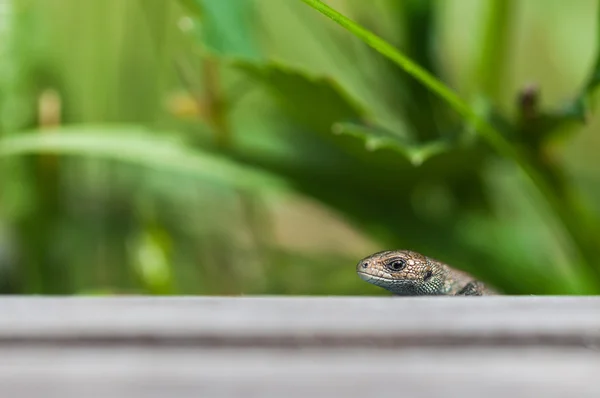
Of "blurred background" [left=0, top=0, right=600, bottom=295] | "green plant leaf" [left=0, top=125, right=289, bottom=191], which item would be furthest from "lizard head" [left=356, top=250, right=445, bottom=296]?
"green plant leaf" [left=0, top=125, right=289, bottom=191]

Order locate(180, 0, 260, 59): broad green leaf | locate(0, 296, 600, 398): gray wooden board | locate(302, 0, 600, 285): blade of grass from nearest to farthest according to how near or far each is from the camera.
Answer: locate(0, 296, 600, 398): gray wooden board → locate(302, 0, 600, 285): blade of grass → locate(180, 0, 260, 59): broad green leaf

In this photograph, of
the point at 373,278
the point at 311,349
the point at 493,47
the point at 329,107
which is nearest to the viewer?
the point at 311,349

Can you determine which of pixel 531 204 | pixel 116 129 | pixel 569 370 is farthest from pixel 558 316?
pixel 531 204

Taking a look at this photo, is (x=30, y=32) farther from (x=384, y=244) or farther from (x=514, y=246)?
(x=514, y=246)

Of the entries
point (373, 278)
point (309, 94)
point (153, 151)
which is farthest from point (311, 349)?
point (153, 151)

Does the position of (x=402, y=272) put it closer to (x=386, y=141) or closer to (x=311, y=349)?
(x=386, y=141)

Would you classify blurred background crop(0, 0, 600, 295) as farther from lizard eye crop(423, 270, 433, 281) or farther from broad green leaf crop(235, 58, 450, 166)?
lizard eye crop(423, 270, 433, 281)
